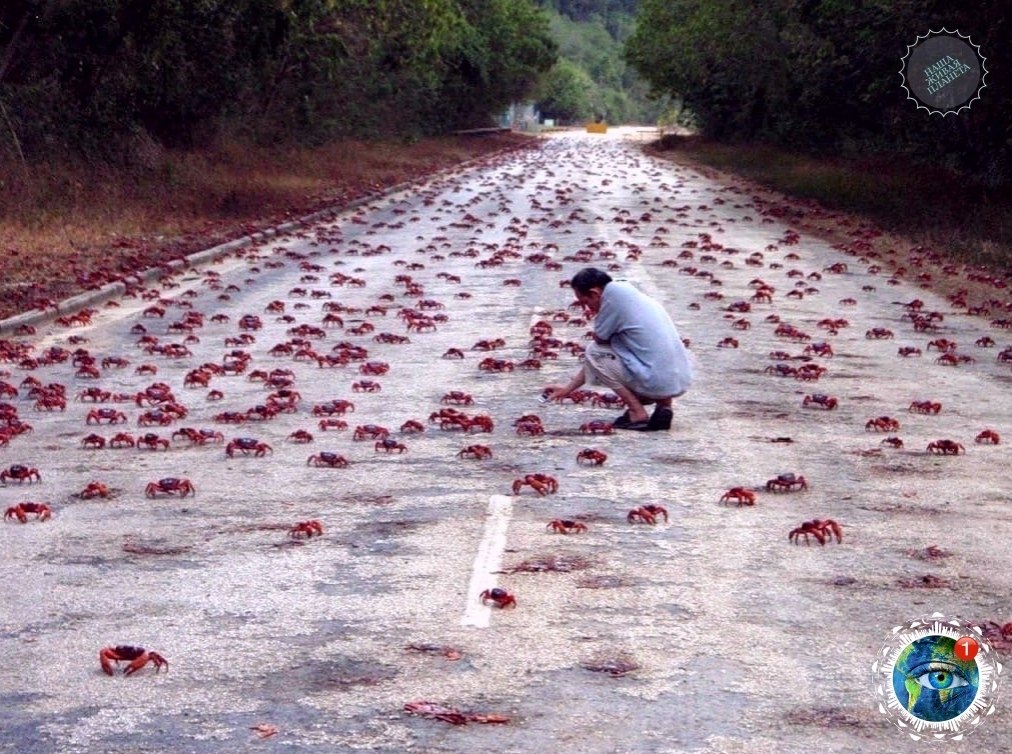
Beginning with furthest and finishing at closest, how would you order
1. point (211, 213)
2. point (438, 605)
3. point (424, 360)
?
point (211, 213) → point (424, 360) → point (438, 605)

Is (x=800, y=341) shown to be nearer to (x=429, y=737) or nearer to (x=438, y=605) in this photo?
(x=438, y=605)

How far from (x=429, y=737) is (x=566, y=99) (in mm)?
151796

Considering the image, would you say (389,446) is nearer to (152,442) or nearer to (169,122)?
(152,442)

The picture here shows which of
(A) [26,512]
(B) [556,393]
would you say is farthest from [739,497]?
(A) [26,512]

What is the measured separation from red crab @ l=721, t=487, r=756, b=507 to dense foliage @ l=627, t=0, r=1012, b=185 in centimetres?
1778

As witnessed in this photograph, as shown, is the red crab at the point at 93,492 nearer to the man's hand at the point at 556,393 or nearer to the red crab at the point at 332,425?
the red crab at the point at 332,425

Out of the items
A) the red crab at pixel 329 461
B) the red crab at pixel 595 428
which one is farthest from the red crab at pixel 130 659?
the red crab at pixel 595 428

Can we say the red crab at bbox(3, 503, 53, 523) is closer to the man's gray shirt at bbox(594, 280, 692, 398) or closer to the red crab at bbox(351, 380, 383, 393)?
the red crab at bbox(351, 380, 383, 393)

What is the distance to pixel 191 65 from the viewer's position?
33250 mm

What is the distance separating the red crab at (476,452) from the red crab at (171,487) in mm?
1743

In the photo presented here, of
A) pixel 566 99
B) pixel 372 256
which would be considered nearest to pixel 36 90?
pixel 372 256

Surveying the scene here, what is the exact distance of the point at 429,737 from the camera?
Answer: 5.20 metres

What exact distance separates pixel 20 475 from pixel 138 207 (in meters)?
18.8

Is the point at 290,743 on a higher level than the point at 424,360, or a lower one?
higher
